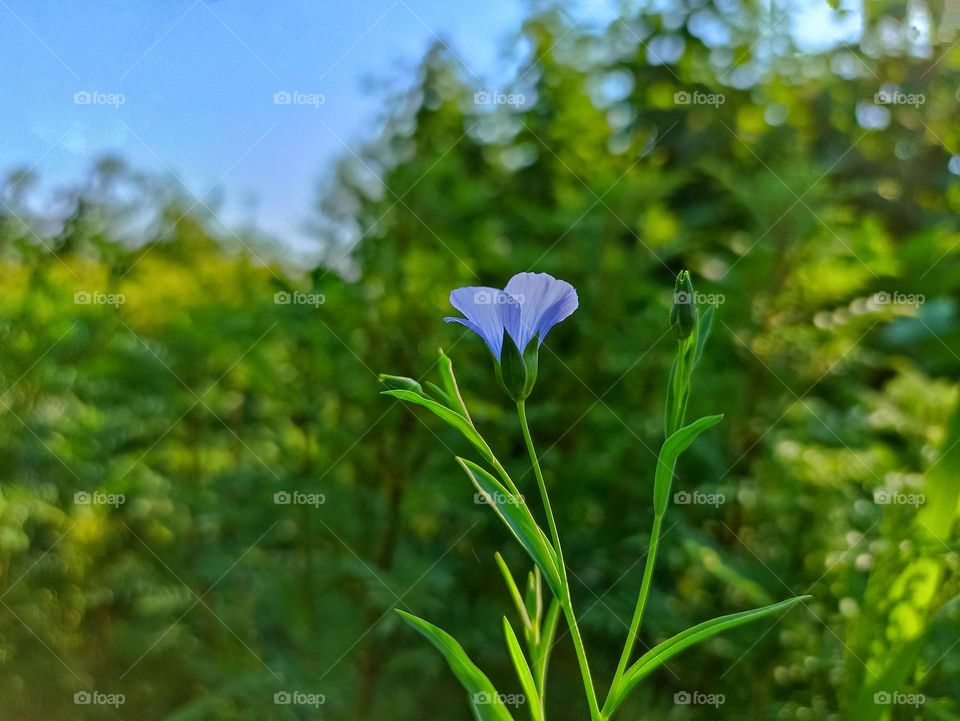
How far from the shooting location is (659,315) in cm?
92

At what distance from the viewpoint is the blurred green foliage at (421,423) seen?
88cm

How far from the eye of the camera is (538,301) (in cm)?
45

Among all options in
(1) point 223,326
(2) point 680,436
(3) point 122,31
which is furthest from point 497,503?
(3) point 122,31

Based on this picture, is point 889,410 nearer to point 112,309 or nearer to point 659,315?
point 659,315
